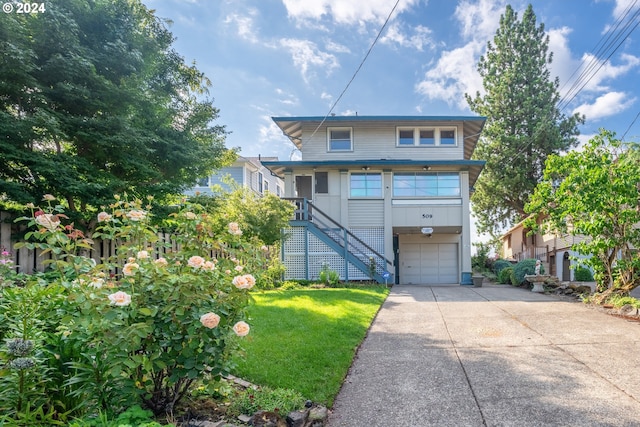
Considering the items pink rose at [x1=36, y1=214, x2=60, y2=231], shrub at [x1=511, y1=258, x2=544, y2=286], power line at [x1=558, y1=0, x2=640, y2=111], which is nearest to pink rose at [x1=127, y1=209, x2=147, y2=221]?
pink rose at [x1=36, y1=214, x2=60, y2=231]

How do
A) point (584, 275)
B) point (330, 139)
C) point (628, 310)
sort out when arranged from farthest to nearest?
point (330, 139)
point (584, 275)
point (628, 310)

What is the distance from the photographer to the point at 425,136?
15.6 meters

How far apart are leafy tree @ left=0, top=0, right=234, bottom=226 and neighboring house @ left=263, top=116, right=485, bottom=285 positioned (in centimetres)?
600

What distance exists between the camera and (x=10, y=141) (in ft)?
20.5

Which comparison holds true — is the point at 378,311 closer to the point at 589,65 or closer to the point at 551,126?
the point at 589,65

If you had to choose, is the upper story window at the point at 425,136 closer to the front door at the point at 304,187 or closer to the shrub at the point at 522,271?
the front door at the point at 304,187

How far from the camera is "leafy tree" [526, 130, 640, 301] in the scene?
7219 millimetres

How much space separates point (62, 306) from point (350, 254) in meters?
11.1

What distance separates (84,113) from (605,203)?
12.1m

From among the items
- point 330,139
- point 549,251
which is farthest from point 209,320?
point 549,251

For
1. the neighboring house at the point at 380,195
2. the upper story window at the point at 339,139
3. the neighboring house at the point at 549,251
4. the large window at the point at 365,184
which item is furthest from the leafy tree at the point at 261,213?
the neighboring house at the point at 549,251

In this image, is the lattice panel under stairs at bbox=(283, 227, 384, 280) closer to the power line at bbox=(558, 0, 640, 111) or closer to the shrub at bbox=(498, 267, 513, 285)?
the shrub at bbox=(498, 267, 513, 285)

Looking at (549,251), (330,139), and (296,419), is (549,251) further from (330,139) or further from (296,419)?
(296,419)

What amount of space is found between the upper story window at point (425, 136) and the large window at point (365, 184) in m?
2.25
